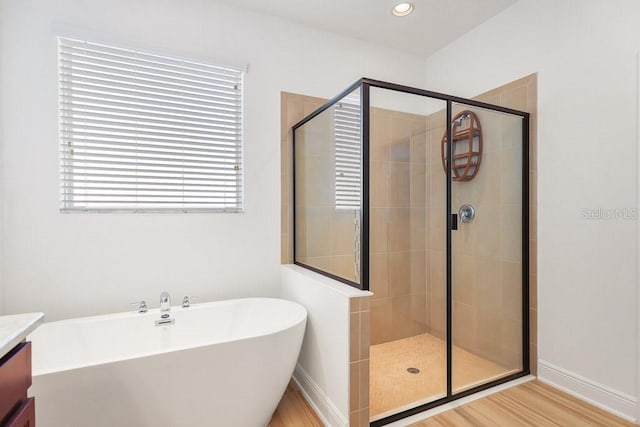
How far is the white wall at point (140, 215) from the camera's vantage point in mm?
1804

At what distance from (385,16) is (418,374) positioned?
254 centimetres

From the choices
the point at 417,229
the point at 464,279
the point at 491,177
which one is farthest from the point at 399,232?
the point at 491,177

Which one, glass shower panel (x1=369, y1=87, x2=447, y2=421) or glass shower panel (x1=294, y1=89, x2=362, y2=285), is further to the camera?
glass shower panel (x1=369, y1=87, x2=447, y2=421)

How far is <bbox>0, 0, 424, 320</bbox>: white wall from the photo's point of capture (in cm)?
180

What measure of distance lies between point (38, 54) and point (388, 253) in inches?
95.9

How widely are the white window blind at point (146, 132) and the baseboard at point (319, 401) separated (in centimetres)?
121

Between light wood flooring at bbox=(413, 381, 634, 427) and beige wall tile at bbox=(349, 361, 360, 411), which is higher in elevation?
beige wall tile at bbox=(349, 361, 360, 411)

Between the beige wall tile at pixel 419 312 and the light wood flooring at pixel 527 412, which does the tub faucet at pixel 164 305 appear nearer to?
the light wood flooring at pixel 527 412

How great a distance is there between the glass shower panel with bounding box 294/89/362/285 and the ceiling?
0.84 meters

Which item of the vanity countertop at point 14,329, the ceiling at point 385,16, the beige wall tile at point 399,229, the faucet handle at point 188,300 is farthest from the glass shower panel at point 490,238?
the vanity countertop at point 14,329

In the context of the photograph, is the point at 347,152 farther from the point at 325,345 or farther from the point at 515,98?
the point at 515,98

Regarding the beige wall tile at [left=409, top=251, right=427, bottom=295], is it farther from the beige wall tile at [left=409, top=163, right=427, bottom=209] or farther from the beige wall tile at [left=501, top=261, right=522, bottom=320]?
the beige wall tile at [left=501, top=261, right=522, bottom=320]

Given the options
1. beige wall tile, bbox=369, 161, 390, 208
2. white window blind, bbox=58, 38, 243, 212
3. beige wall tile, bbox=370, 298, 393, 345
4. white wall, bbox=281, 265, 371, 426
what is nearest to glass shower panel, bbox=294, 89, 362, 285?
white wall, bbox=281, 265, 371, 426

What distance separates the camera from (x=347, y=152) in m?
1.88
